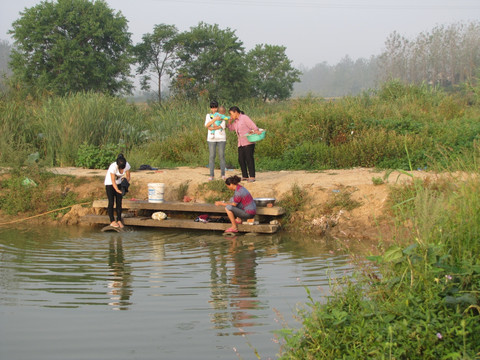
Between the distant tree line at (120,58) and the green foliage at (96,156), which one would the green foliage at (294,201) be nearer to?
the green foliage at (96,156)

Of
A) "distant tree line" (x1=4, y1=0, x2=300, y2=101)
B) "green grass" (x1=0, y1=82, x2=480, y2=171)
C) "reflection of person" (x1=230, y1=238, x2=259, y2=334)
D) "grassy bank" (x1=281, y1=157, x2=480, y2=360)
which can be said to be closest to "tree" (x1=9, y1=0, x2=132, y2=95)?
"distant tree line" (x1=4, y1=0, x2=300, y2=101)

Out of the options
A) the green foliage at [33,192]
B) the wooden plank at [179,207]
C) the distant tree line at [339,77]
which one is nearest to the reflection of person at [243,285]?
the wooden plank at [179,207]

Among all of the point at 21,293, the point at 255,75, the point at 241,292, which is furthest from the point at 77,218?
the point at 255,75

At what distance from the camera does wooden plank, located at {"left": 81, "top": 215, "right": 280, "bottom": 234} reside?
11.3m

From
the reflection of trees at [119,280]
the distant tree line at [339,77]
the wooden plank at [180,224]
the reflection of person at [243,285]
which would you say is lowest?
the reflection of person at [243,285]

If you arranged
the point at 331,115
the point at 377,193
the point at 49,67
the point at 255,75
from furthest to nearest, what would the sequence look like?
the point at 255,75 < the point at 49,67 < the point at 331,115 < the point at 377,193

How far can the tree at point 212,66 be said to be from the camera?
117ft

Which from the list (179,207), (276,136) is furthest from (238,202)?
(276,136)

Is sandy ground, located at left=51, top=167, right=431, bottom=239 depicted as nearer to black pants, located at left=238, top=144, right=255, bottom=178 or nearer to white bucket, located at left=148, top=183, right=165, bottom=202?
black pants, located at left=238, top=144, right=255, bottom=178

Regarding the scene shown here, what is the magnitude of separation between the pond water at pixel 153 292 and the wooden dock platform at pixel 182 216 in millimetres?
318

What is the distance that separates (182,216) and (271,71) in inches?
1187

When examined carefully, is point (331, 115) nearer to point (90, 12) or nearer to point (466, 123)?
point (466, 123)

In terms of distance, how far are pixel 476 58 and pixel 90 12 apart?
132ft

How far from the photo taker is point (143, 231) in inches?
473
